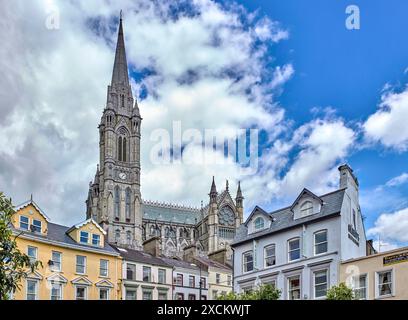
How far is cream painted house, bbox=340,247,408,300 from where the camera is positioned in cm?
2831

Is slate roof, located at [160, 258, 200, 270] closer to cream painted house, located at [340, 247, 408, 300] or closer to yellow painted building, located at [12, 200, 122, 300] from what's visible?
yellow painted building, located at [12, 200, 122, 300]

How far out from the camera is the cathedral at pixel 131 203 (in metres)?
128

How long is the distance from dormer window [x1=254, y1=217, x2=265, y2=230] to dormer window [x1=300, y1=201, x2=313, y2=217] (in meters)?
3.77

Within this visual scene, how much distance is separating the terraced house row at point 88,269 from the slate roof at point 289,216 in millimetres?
7311

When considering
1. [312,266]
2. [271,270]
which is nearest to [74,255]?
[271,270]

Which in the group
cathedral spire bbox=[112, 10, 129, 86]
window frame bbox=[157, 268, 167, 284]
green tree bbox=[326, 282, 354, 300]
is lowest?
green tree bbox=[326, 282, 354, 300]

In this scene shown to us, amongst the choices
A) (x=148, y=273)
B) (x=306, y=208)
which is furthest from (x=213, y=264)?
(x=306, y=208)

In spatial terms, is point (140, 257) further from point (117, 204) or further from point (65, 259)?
point (117, 204)

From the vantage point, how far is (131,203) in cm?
13425

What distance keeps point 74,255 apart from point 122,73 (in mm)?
113847

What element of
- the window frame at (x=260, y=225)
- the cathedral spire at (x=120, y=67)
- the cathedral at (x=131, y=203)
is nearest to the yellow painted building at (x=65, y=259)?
the window frame at (x=260, y=225)

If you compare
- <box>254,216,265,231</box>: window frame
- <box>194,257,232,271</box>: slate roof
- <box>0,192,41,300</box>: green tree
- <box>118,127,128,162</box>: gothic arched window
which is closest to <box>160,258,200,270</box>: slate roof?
<box>194,257,232,271</box>: slate roof

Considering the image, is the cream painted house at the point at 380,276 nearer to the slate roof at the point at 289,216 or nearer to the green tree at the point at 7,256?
the slate roof at the point at 289,216
